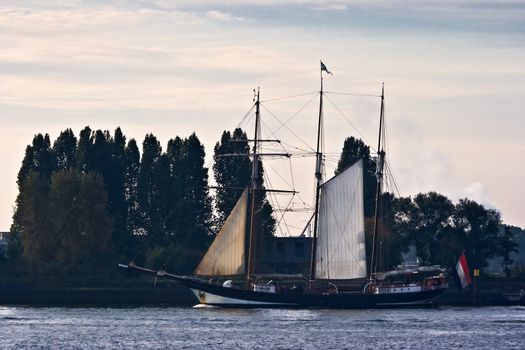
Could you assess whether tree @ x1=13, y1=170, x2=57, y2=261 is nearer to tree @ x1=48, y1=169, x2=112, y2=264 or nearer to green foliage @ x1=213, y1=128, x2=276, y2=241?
tree @ x1=48, y1=169, x2=112, y2=264

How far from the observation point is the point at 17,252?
16825cm

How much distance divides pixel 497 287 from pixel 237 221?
32681mm

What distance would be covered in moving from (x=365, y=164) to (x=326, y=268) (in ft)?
96.9

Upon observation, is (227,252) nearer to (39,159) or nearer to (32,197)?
(32,197)

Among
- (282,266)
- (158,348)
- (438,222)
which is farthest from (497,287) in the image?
(158,348)

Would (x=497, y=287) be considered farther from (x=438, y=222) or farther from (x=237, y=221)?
(x=237, y=221)

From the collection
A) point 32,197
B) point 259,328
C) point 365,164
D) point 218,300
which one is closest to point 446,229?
point 365,164

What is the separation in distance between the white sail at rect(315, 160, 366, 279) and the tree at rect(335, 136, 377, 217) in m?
24.5

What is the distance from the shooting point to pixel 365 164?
171375mm

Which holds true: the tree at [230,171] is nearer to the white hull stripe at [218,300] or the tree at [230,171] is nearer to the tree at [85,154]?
the tree at [85,154]

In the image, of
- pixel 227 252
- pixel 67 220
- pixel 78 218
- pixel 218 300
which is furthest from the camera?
pixel 78 218

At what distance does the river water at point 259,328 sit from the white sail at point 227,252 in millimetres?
3733

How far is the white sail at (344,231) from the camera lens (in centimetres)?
14250

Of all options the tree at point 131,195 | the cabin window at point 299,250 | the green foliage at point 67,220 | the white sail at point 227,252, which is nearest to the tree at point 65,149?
the tree at point 131,195
